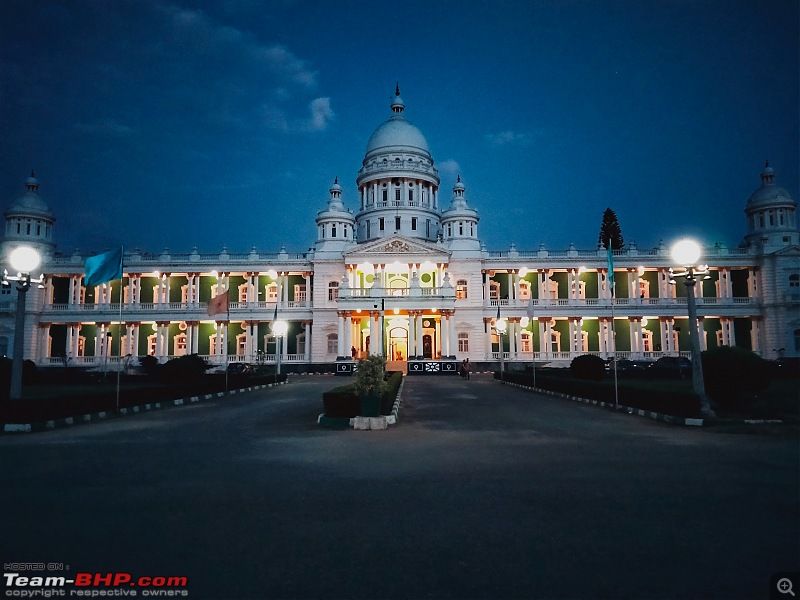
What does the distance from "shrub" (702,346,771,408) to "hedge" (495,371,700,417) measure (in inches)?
72.4

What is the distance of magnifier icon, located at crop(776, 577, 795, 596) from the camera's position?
15.3 ft

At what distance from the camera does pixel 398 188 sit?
73750mm

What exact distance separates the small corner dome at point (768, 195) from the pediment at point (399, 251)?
3730 centimetres

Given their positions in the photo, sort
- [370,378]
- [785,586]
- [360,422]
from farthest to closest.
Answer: [370,378], [360,422], [785,586]

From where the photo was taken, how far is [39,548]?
5996 millimetres

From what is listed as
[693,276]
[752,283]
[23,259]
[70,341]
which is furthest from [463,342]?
[23,259]

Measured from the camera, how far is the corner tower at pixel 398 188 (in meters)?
72.6

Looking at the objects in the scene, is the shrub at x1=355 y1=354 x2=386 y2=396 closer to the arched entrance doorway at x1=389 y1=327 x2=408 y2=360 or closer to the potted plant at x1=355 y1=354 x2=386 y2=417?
the potted plant at x1=355 y1=354 x2=386 y2=417

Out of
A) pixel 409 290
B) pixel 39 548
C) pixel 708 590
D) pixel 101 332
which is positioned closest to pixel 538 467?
pixel 708 590

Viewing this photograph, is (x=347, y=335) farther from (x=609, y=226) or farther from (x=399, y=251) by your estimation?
(x=609, y=226)

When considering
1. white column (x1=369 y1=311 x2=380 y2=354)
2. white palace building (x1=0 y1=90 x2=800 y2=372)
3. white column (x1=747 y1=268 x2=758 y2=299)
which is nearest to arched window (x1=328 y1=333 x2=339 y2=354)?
white palace building (x1=0 y1=90 x2=800 y2=372)

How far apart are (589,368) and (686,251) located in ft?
54.7

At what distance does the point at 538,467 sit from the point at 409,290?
163 feet

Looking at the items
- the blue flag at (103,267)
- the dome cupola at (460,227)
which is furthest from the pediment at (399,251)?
the blue flag at (103,267)
